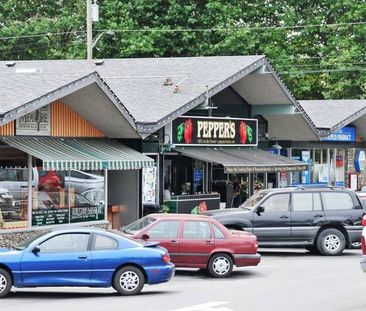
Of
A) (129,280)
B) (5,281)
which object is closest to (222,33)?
(129,280)

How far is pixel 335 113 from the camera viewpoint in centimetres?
3912

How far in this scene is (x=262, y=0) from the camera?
50344 millimetres

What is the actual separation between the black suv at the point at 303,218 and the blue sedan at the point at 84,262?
24.0 feet

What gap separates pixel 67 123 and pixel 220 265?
7988 mm

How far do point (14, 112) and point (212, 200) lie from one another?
1046cm

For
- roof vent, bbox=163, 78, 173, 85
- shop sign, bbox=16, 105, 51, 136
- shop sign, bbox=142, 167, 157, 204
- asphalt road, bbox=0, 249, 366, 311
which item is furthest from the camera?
roof vent, bbox=163, 78, 173, 85

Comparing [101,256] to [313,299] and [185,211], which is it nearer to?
[313,299]

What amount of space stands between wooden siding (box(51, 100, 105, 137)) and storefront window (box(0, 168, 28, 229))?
1.84 metres

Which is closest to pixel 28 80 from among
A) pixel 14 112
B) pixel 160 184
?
pixel 14 112

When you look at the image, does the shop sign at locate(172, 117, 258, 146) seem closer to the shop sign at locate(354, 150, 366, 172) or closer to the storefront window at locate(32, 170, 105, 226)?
the storefront window at locate(32, 170, 105, 226)

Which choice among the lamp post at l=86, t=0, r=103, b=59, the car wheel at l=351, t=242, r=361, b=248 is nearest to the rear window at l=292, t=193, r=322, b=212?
the car wheel at l=351, t=242, r=361, b=248

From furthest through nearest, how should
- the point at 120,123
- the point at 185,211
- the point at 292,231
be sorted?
the point at 185,211 < the point at 120,123 < the point at 292,231

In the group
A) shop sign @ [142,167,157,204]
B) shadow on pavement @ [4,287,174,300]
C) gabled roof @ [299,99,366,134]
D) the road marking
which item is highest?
gabled roof @ [299,99,366,134]

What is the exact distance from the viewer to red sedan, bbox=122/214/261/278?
67.2 feet
